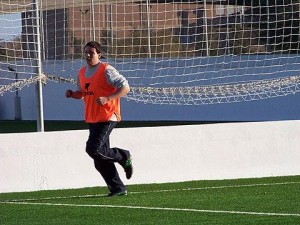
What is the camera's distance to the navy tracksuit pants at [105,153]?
12812 millimetres

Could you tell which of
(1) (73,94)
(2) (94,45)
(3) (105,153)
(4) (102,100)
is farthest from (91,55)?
(3) (105,153)

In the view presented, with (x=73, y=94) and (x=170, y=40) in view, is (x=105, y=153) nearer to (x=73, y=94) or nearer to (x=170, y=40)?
(x=73, y=94)

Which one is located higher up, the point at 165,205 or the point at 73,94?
the point at 73,94

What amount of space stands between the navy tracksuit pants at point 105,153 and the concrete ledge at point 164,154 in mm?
1552

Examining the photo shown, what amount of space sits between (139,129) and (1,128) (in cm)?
2126

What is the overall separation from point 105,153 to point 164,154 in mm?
2526

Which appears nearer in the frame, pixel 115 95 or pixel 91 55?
pixel 115 95

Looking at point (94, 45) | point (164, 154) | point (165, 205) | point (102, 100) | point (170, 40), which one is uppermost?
point (94, 45)

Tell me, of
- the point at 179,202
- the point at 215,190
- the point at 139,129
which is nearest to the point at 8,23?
the point at 139,129

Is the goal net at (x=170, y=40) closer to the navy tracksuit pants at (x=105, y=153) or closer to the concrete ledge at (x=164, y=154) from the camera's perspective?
the concrete ledge at (x=164, y=154)

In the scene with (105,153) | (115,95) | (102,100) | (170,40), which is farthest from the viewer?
(170,40)

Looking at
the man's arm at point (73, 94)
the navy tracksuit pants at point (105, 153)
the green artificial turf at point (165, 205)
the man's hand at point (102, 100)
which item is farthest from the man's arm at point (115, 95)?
the green artificial turf at point (165, 205)

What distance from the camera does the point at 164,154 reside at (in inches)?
602

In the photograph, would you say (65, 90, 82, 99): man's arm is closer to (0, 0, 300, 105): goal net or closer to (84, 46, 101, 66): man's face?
(84, 46, 101, 66): man's face
